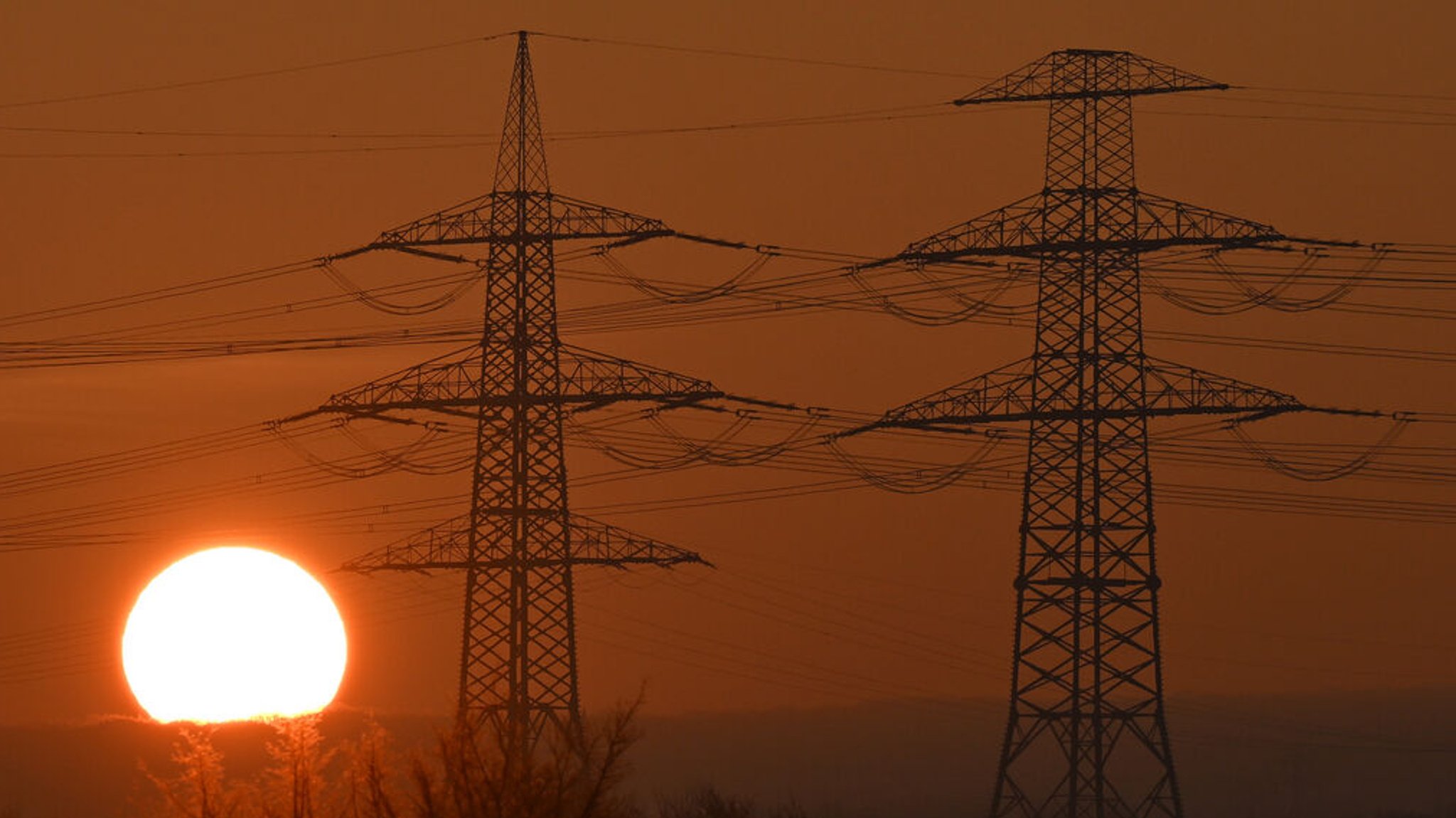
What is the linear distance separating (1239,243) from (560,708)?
19140 mm

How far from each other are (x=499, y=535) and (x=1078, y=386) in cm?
1408

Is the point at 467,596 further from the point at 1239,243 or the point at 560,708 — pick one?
the point at 1239,243

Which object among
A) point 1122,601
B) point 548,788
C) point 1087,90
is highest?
point 1087,90

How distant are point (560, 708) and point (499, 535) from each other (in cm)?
433

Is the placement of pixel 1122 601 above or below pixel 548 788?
above

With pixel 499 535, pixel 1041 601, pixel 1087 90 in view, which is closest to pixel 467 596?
pixel 499 535

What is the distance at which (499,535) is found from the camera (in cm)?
6938

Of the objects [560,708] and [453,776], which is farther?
[560,708]

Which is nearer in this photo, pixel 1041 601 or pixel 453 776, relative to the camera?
pixel 453 776

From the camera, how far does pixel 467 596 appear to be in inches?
2734

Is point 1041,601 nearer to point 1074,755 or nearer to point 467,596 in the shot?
point 1074,755

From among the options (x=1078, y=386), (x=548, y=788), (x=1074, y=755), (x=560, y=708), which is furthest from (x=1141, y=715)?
(x=548, y=788)

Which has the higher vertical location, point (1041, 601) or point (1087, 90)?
point (1087, 90)

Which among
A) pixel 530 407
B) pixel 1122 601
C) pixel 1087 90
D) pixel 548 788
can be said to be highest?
pixel 1087 90
